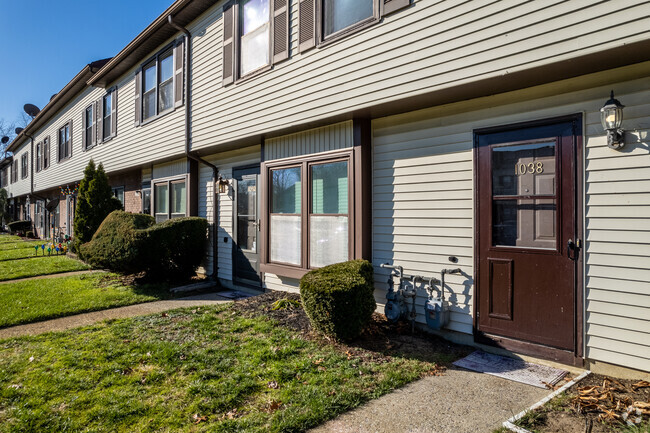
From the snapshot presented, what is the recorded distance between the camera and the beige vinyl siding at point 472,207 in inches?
131

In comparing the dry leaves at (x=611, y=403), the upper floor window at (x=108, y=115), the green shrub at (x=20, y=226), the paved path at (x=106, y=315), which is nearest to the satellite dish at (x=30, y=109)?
the green shrub at (x=20, y=226)

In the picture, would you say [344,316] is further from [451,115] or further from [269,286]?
[269,286]

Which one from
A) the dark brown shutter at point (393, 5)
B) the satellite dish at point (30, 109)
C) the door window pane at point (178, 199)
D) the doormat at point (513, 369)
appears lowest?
the doormat at point (513, 369)

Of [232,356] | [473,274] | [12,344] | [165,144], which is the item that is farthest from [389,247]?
[165,144]

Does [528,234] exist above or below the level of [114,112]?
below

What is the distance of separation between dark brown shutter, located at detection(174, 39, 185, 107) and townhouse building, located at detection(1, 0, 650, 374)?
0.34 m

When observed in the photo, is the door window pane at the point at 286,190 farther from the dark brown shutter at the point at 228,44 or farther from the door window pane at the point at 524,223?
the door window pane at the point at 524,223

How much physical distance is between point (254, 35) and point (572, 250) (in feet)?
19.3

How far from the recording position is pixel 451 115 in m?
4.56

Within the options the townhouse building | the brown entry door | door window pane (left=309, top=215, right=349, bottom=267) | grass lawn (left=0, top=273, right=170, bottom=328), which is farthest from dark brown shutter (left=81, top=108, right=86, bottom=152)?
the brown entry door

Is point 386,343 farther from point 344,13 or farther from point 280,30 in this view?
point 280,30

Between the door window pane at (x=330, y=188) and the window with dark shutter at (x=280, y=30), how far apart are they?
184 cm

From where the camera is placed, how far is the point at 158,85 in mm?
9547

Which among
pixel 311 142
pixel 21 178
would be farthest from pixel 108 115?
pixel 21 178
